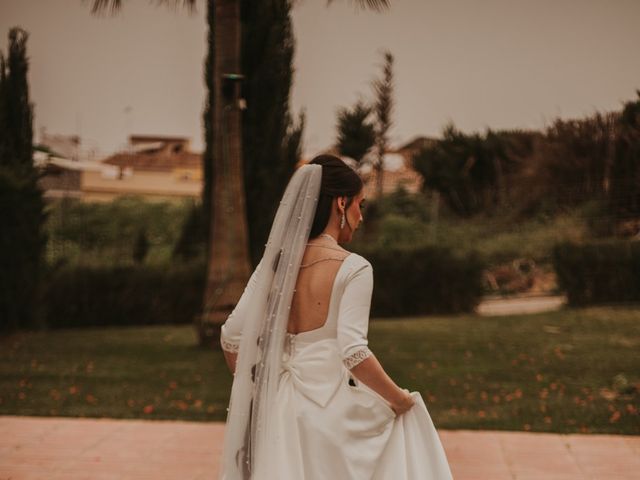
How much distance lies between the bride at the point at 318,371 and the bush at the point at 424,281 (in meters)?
11.7

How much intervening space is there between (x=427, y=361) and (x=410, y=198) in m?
15.1

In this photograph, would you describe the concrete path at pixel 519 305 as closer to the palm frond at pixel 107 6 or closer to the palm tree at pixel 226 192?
the palm tree at pixel 226 192

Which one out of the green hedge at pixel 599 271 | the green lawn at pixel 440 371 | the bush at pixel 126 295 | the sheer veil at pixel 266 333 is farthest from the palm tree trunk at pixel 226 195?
the sheer veil at pixel 266 333

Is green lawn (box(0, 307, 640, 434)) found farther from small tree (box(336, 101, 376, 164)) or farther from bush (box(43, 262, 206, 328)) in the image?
small tree (box(336, 101, 376, 164))

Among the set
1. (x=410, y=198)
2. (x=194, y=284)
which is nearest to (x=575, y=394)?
(x=194, y=284)

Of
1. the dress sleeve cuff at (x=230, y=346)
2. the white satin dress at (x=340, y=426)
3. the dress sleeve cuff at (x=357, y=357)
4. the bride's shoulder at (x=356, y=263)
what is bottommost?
the white satin dress at (x=340, y=426)

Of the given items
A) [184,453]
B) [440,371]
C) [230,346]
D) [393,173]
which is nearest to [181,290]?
[440,371]

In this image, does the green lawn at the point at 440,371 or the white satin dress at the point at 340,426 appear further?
the green lawn at the point at 440,371

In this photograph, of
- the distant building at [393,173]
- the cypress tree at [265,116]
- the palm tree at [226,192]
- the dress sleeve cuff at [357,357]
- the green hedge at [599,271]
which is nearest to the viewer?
the dress sleeve cuff at [357,357]

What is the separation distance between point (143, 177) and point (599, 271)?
80.1 feet

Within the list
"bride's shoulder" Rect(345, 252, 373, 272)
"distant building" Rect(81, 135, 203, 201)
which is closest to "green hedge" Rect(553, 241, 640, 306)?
"bride's shoulder" Rect(345, 252, 373, 272)

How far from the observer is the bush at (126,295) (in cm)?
1423

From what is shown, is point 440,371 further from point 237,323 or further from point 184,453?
point 237,323

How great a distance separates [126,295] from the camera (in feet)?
47.3
